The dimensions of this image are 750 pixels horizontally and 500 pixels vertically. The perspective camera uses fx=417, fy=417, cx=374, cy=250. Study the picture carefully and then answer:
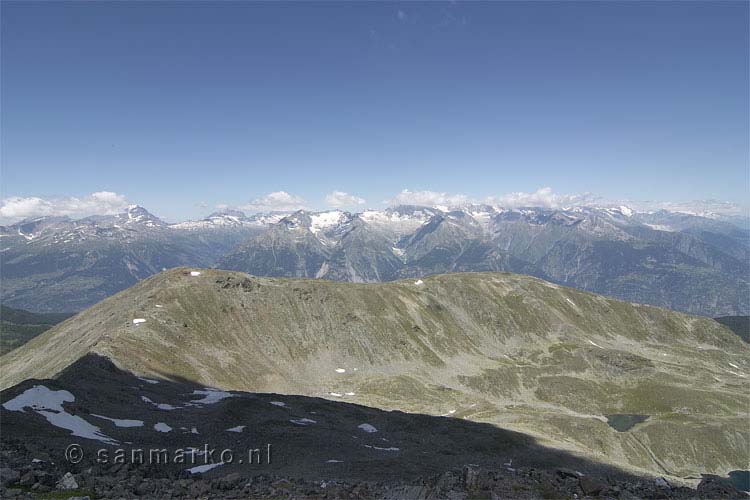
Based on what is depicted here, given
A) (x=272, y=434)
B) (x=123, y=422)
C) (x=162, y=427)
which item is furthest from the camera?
(x=272, y=434)

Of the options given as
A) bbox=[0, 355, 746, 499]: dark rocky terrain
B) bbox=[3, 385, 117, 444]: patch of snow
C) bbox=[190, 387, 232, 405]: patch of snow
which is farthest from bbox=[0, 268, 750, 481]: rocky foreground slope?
bbox=[3, 385, 117, 444]: patch of snow

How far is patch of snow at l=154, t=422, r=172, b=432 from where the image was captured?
62812mm

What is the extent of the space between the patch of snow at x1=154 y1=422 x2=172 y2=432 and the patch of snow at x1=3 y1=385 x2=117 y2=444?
8.35 meters

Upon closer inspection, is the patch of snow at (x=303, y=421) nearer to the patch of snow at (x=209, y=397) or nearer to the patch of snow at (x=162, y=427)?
the patch of snow at (x=209, y=397)

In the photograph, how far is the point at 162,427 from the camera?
64062mm

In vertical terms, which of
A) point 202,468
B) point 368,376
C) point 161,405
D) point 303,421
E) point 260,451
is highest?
point 202,468

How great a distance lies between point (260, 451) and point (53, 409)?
1173 inches

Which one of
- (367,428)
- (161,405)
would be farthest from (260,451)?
(367,428)

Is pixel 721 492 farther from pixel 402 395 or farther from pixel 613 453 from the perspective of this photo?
pixel 402 395

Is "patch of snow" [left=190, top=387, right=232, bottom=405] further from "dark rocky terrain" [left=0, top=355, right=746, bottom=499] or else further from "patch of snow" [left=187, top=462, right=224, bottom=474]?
"patch of snow" [left=187, top=462, right=224, bottom=474]

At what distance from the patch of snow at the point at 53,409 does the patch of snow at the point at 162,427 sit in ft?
27.4

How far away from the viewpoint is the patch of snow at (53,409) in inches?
2115

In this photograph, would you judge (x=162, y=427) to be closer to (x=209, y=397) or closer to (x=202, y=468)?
(x=202, y=468)

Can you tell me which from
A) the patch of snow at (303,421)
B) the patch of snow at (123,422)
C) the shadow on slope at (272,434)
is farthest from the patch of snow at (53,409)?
the patch of snow at (303,421)
